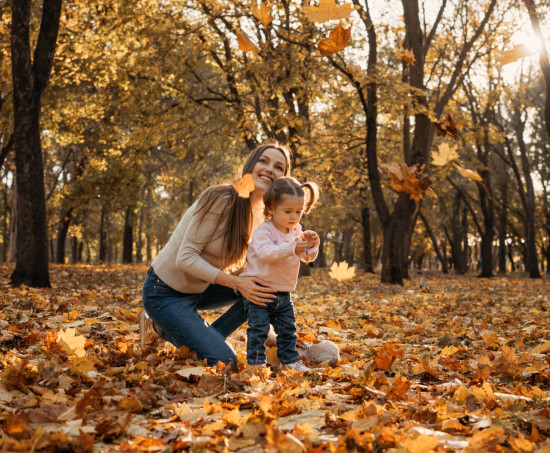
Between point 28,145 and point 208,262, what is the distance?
6.09 metres

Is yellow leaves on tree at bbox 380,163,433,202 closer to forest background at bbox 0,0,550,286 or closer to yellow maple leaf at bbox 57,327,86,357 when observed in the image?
forest background at bbox 0,0,550,286

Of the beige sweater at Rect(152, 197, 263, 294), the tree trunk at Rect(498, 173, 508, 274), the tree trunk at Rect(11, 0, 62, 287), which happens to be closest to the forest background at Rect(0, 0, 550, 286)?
the tree trunk at Rect(11, 0, 62, 287)

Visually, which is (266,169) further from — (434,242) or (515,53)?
(434,242)

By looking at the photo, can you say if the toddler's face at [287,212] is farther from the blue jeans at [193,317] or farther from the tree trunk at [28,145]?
the tree trunk at [28,145]

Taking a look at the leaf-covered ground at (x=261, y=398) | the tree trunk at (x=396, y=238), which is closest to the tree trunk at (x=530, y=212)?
the tree trunk at (x=396, y=238)

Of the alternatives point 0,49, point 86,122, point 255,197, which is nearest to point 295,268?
point 255,197

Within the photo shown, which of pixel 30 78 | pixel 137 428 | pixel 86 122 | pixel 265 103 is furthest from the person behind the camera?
pixel 86 122

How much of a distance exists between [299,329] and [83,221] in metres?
27.8

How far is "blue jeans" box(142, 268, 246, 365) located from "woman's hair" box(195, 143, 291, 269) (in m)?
0.36

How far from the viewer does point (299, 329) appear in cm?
557

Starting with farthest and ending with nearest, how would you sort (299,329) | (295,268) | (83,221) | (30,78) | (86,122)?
(83,221) → (86,122) → (30,78) → (299,329) → (295,268)

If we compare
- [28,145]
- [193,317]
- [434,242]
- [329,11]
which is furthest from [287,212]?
[434,242]

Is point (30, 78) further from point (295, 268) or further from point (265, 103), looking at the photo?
point (265, 103)

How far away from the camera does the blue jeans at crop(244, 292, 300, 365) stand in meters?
3.53
